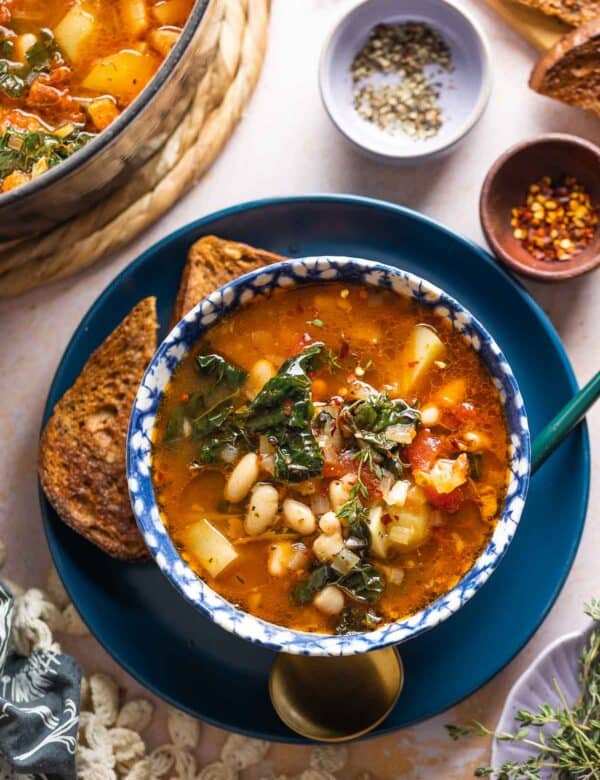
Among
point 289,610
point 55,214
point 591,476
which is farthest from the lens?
point 591,476

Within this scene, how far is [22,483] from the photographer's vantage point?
3.62 meters

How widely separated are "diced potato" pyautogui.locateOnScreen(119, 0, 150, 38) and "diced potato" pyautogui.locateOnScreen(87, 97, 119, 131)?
0.22 m

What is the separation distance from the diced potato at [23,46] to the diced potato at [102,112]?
0.26 m

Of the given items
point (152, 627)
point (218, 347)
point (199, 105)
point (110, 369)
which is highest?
point (199, 105)

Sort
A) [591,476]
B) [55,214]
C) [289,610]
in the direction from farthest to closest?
[591,476]
[55,214]
[289,610]

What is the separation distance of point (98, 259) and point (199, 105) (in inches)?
23.3

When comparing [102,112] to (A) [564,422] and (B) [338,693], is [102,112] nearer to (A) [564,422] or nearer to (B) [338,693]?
(A) [564,422]

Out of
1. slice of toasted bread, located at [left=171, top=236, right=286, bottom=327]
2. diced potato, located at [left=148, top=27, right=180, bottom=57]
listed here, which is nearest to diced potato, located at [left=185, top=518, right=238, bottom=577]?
slice of toasted bread, located at [left=171, top=236, right=286, bottom=327]

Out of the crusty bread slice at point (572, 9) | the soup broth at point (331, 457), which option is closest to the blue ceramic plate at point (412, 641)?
the soup broth at point (331, 457)

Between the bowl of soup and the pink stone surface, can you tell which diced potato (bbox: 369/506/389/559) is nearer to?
the pink stone surface

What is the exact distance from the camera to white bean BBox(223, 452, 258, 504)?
2.98 meters

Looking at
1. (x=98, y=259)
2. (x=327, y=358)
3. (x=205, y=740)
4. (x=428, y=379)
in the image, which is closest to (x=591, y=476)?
(x=428, y=379)

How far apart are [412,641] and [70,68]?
196 cm

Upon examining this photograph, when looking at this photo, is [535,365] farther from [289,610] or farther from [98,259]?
[98,259]
